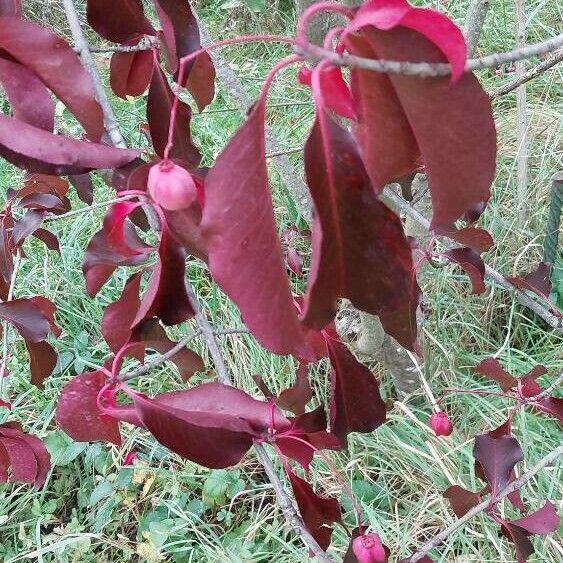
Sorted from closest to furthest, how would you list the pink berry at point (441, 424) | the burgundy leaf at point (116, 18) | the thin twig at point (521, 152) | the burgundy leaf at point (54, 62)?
the burgundy leaf at point (54, 62) → the burgundy leaf at point (116, 18) → the pink berry at point (441, 424) → the thin twig at point (521, 152)

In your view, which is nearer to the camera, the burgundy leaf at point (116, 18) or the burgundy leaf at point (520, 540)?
the burgundy leaf at point (116, 18)

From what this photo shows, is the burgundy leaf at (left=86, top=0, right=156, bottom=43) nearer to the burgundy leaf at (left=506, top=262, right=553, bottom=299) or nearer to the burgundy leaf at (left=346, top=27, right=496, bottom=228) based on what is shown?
the burgundy leaf at (left=346, top=27, right=496, bottom=228)

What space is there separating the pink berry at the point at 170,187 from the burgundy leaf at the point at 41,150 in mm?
38

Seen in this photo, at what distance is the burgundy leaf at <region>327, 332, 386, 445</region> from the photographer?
1.95ft

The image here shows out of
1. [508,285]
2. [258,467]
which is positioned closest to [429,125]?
[508,285]

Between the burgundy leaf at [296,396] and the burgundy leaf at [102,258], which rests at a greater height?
the burgundy leaf at [102,258]

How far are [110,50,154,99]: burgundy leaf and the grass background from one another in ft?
3.11

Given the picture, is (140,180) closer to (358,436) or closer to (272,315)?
(272,315)

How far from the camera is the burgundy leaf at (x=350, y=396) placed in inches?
23.4

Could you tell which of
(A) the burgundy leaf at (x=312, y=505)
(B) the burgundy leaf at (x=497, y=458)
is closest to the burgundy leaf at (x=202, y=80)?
(A) the burgundy leaf at (x=312, y=505)

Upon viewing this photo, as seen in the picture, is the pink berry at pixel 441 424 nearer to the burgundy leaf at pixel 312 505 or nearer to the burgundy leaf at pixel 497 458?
the burgundy leaf at pixel 497 458

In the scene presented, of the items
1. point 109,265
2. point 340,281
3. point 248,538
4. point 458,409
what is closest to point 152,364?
point 109,265

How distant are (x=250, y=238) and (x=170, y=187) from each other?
71mm

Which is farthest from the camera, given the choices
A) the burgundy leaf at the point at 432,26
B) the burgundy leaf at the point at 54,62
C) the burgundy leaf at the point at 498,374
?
the burgundy leaf at the point at 498,374
